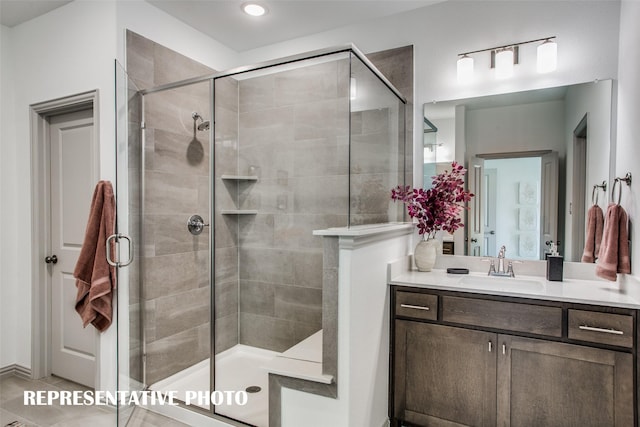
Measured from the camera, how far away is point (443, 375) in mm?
1980

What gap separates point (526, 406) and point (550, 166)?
1.42m

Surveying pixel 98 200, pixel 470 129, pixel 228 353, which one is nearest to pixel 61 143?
pixel 98 200

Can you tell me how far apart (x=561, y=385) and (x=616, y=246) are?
30.4 inches

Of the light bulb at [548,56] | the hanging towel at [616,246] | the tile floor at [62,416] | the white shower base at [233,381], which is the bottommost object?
the tile floor at [62,416]

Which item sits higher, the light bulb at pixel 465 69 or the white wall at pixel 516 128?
the light bulb at pixel 465 69

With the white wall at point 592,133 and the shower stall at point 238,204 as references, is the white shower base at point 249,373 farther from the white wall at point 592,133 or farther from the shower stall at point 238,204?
the white wall at point 592,133

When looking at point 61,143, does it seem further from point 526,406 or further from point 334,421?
point 526,406

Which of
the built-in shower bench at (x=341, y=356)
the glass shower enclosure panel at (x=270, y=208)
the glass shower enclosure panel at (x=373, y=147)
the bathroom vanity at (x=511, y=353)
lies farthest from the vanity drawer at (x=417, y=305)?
the glass shower enclosure panel at (x=270, y=208)

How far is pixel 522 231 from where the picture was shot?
2.34 metres

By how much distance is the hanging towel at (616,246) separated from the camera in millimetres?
1851

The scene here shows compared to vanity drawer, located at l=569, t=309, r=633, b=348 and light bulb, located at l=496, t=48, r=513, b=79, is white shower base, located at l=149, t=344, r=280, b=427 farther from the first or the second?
light bulb, located at l=496, t=48, r=513, b=79

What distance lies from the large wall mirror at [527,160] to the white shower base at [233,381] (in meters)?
1.66

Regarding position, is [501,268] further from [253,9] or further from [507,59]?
[253,9]

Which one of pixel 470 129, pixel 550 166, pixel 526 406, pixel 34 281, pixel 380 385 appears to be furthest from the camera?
pixel 34 281
